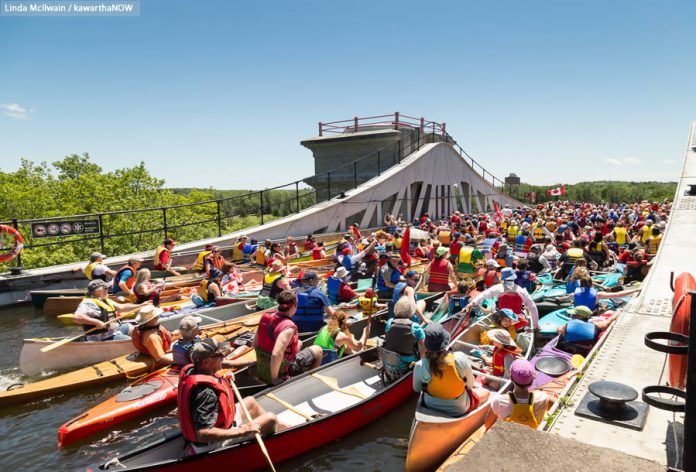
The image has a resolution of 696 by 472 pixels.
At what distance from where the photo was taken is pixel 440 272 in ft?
→ 35.5

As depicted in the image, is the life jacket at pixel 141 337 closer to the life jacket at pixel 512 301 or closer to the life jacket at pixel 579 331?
the life jacket at pixel 512 301

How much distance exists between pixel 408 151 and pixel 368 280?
2010cm

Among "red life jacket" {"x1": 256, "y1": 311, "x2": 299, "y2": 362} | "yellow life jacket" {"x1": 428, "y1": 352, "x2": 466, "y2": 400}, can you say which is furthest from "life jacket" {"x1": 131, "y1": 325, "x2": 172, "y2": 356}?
"yellow life jacket" {"x1": 428, "y1": 352, "x2": 466, "y2": 400}

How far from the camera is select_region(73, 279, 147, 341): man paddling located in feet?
28.0

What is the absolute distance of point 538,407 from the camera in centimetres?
517

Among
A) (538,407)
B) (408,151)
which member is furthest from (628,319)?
(408,151)

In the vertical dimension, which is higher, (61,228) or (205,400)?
(61,228)

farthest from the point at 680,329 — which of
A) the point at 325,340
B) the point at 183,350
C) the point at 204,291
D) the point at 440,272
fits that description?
the point at 204,291

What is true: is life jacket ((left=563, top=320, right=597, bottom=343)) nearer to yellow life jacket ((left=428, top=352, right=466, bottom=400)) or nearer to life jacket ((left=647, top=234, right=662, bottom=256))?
yellow life jacket ((left=428, top=352, right=466, bottom=400))

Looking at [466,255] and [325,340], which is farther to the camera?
[466,255]

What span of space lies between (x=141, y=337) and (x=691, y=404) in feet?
26.3

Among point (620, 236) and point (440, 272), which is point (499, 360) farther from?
point (620, 236)

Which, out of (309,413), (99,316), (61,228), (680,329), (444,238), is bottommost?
(309,413)

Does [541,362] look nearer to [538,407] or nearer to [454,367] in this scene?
[538,407]
